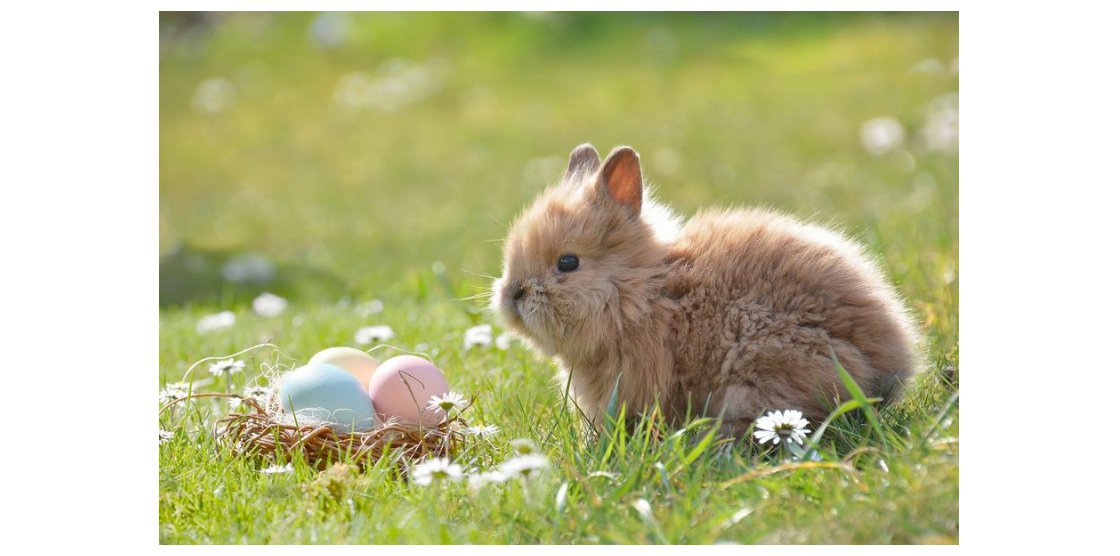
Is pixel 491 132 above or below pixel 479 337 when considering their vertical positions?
above

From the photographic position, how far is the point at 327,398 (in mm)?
3662

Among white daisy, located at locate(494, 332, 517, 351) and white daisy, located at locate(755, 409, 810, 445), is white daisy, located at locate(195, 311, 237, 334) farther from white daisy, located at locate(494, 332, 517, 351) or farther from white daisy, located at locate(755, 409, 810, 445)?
white daisy, located at locate(755, 409, 810, 445)

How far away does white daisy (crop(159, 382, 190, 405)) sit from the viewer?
13.5 feet

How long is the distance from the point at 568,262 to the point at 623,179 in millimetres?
372

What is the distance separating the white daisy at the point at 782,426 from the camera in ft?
10.4

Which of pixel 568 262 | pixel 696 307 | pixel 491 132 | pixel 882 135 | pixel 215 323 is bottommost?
pixel 215 323

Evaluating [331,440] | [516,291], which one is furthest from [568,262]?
[331,440]

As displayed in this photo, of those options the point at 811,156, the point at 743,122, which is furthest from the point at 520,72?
the point at 811,156

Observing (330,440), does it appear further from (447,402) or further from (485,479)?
(485,479)

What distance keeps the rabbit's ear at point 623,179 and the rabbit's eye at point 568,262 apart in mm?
272

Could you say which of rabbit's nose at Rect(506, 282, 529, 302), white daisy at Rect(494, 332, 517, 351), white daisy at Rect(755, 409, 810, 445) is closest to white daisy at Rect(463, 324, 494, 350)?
white daisy at Rect(494, 332, 517, 351)

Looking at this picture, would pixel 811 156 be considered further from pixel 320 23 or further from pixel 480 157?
pixel 320 23

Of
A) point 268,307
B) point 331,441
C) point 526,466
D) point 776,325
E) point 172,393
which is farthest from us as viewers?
point 268,307

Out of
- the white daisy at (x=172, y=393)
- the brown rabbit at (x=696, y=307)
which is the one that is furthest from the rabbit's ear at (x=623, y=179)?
the white daisy at (x=172, y=393)
